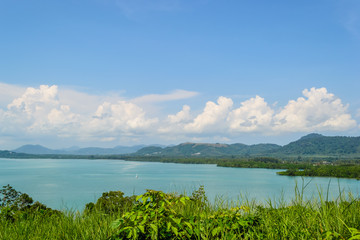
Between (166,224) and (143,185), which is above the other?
(166,224)

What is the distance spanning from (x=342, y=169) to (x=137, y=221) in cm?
10130

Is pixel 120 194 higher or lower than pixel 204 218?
lower

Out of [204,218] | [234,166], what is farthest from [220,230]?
[234,166]

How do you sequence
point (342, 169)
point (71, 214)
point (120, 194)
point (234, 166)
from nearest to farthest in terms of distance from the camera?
point (71, 214) < point (120, 194) < point (342, 169) < point (234, 166)

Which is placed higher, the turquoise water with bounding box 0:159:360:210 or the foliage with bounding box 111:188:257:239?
the foliage with bounding box 111:188:257:239

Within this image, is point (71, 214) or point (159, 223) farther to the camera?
point (71, 214)

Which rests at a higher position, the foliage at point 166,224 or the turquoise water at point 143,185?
the foliage at point 166,224

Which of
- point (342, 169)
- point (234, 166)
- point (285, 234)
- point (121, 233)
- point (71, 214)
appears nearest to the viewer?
point (285, 234)

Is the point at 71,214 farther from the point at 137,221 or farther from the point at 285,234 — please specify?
the point at 285,234

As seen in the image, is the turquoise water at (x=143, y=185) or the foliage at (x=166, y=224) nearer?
the foliage at (x=166, y=224)

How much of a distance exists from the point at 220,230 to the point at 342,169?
10076 cm

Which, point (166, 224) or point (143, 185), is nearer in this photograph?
point (166, 224)

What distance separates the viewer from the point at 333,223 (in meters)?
3.25

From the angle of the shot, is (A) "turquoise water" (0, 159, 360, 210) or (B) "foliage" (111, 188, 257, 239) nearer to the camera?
(B) "foliage" (111, 188, 257, 239)
